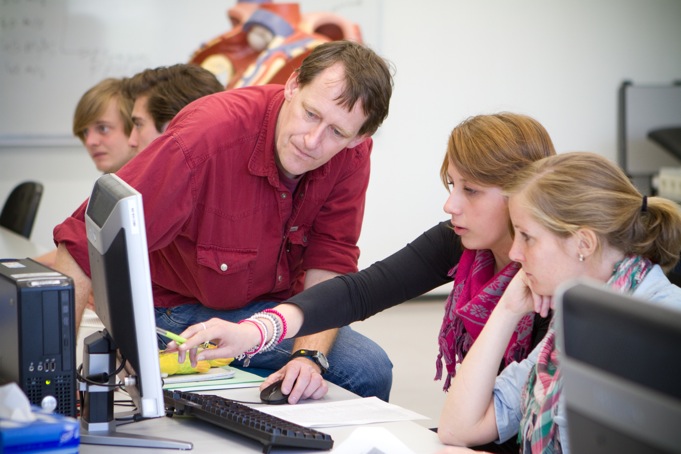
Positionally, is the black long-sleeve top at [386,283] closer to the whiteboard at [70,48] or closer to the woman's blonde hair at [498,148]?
the woman's blonde hair at [498,148]

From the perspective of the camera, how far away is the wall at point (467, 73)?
5.25 meters

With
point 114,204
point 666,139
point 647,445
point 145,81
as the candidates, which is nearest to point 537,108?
point 666,139

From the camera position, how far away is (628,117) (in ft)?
19.5


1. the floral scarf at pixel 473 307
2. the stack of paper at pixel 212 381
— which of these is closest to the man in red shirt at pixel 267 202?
the stack of paper at pixel 212 381

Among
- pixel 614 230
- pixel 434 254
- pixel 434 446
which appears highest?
pixel 614 230

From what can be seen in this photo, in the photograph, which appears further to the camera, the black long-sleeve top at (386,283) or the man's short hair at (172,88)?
the man's short hair at (172,88)

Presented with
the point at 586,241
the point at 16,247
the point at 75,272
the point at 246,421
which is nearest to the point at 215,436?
the point at 246,421

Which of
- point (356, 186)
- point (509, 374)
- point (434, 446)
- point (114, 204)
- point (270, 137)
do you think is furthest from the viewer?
point (356, 186)

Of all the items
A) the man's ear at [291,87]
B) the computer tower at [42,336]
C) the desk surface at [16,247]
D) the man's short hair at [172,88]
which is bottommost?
the desk surface at [16,247]

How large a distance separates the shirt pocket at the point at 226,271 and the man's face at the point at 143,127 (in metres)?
0.67

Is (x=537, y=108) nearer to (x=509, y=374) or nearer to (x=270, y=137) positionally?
(x=270, y=137)

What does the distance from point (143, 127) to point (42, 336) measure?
1.40 meters

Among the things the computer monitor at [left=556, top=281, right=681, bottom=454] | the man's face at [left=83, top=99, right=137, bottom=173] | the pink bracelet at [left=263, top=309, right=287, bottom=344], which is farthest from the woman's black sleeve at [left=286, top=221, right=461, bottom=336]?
the man's face at [left=83, top=99, right=137, bottom=173]

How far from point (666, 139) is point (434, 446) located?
4.73 metres
